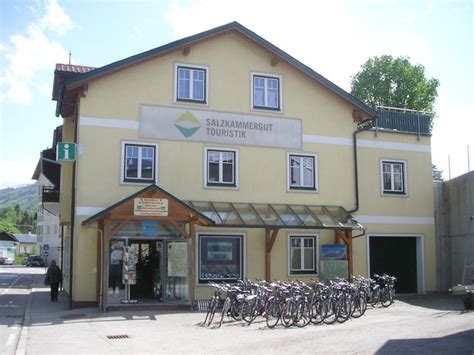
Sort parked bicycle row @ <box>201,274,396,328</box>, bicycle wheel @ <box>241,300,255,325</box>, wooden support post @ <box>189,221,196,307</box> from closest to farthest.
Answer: parked bicycle row @ <box>201,274,396,328</box>, bicycle wheel @ <box>241,300,255,325</box>, wooden support post @ <box>189,221,196,307</box>

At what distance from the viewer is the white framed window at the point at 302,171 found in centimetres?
2164

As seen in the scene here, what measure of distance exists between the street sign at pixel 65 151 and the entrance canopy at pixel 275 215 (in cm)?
409

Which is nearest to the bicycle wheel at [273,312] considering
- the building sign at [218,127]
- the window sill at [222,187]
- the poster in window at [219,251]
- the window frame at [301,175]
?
the poster in window at [219,251]

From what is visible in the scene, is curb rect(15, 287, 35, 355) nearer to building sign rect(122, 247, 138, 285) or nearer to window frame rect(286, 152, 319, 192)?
building sign rect(122, 247, 138, 285)

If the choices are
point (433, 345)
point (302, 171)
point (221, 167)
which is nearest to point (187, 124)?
point (221, 167)

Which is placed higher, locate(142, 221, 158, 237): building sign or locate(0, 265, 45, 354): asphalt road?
locate(142, 221, 158, 237): building sign

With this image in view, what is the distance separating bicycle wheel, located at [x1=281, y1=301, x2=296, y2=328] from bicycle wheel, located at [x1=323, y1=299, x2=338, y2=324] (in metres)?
1.08

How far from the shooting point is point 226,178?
20734mm

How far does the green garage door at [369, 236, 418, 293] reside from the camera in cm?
2331

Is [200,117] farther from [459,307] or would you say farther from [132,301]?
[459,307]

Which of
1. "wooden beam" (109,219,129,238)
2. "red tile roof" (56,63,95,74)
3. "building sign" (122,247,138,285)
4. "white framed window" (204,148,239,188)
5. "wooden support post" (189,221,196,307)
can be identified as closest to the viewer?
"wooden beam" (109,219,129,238)

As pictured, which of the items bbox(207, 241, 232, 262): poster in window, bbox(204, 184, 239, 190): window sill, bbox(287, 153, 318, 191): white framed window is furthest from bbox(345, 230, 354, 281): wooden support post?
bbox(204, 184, 239, 190): window sill

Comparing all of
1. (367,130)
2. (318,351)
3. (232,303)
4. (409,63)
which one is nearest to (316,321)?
(232,303)

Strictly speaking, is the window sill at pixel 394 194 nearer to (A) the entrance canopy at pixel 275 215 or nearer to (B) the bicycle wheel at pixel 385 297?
(A) the entrance canopy at pixel 275 215
